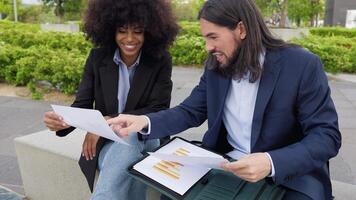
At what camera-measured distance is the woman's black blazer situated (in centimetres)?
252

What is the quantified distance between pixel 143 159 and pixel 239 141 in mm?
455

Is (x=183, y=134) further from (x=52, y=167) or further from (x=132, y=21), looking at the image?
(x=132, y=21)

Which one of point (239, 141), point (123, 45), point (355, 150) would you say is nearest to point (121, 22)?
point (123, 45)

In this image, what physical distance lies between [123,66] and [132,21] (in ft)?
0.90

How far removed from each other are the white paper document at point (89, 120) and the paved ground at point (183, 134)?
1.29 metres

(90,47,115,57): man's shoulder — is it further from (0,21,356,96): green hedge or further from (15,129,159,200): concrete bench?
(0,21,356,96): green hedge

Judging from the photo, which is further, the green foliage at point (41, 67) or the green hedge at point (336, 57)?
the green hedge at point (336, 57)

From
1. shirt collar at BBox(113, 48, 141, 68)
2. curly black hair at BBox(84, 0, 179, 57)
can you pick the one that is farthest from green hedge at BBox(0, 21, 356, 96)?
shirt collar at BBox(113, 48, 141, 68)

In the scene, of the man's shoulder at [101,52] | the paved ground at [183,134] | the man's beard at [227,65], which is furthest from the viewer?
the paved ground at [183,134]

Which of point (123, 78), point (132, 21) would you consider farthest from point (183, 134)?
point (132, 21)

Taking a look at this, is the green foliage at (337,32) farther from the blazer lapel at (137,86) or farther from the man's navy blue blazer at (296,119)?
the man's navy blue blazer at (296,119)

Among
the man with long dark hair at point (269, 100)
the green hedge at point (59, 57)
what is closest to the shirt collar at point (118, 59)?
the man with long dark hair at point (269, 100)

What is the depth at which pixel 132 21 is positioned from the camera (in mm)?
2535

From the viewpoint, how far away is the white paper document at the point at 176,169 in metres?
1.81
